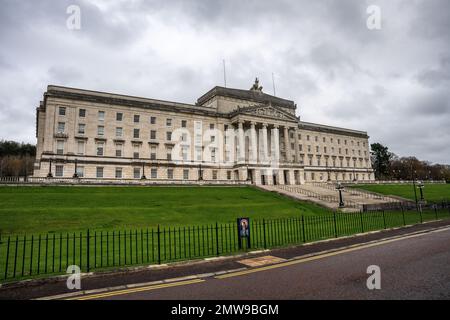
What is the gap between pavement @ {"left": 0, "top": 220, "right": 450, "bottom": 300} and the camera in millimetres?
6293

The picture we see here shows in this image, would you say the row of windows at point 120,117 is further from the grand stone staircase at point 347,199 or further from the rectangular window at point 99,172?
the grand stone staircase at point 347,199

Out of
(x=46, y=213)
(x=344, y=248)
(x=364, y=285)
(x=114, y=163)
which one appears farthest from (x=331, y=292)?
(x=114, y=163)

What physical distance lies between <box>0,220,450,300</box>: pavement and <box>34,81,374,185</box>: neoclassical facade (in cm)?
3651

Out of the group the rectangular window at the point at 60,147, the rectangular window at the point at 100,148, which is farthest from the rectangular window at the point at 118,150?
the rectangular window at the point at 60,147

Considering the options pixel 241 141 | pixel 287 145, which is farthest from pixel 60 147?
pixel 287 145

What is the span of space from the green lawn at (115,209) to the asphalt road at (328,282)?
12.4 m

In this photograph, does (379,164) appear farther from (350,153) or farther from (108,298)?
(108,298)

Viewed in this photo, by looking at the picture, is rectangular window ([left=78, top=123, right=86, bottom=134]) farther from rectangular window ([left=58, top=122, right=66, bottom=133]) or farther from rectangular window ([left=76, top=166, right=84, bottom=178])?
rectangular window ([left=76, top=166, right=84, bottom=178])

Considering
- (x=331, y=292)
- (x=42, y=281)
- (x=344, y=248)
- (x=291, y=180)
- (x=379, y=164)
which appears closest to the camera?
(x=331, y=292)

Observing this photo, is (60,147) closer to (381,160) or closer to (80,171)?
(80,171)

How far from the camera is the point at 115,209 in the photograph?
23625mm

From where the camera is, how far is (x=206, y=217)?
23125 mm

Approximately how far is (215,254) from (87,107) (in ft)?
158

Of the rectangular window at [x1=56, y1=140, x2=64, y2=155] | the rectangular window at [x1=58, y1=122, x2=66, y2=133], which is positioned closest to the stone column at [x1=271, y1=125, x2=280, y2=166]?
the rectangular window at [x1=56, y1=140, x2=64, y2=155]
